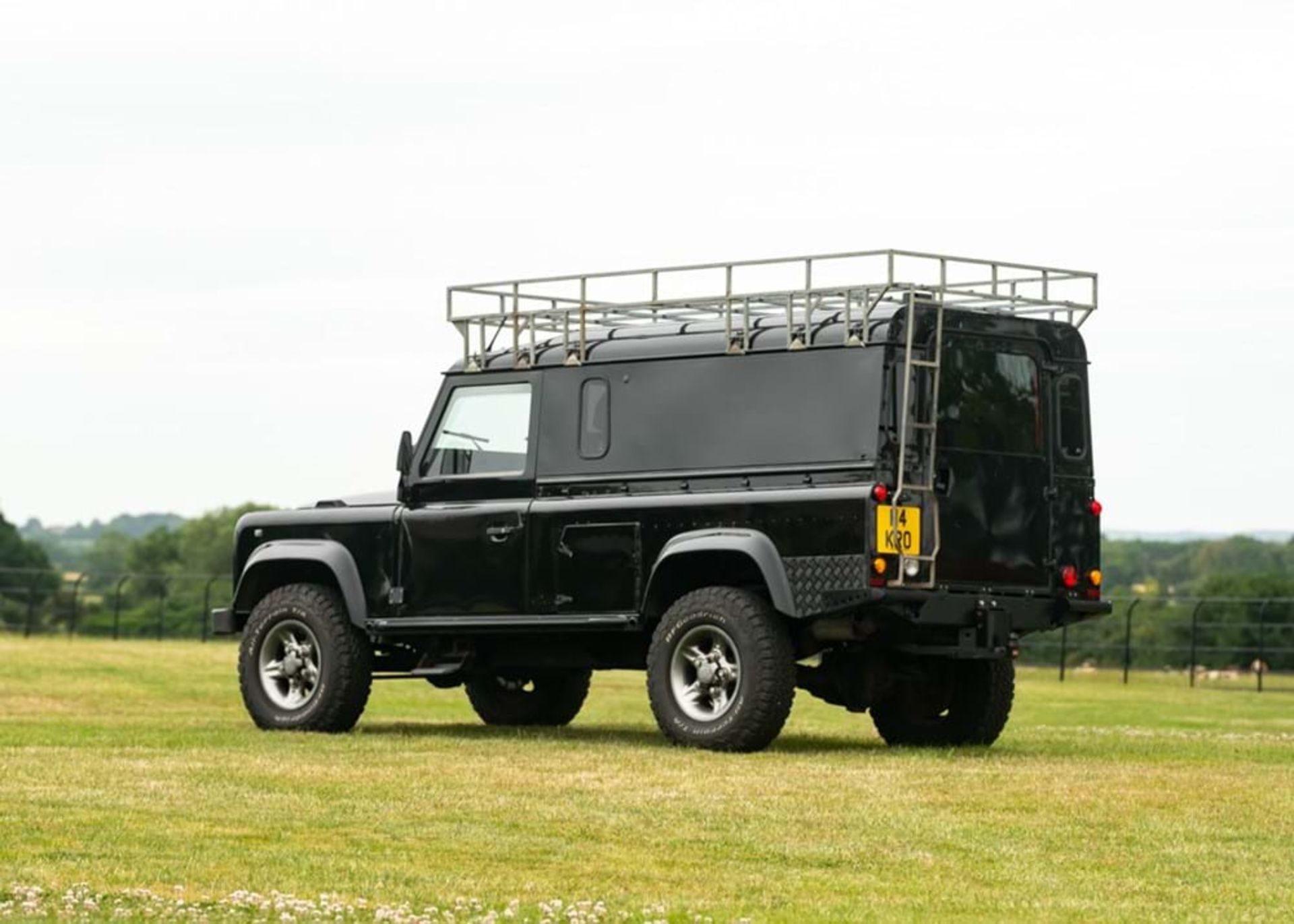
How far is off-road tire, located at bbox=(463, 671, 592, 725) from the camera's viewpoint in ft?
71.4

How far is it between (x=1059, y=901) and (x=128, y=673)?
21949 mm

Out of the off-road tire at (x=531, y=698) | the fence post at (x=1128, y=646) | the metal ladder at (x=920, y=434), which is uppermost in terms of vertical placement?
the metal ladder at (x=920, y=434)

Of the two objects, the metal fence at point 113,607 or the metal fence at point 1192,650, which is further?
the metal fence at point 113,607

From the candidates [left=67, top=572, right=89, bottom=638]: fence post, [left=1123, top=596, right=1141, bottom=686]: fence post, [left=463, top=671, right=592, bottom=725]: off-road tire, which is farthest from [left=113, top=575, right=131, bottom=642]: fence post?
[left=463, top=671, right=592, bottom=725]: off-road tire

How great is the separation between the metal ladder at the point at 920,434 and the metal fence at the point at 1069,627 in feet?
70.8

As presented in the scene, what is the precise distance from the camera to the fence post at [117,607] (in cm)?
4722

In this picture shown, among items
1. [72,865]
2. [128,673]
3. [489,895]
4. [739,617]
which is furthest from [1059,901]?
[128,673]

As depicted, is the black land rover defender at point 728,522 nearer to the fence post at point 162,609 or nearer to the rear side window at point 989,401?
the rear side window at point 989,401

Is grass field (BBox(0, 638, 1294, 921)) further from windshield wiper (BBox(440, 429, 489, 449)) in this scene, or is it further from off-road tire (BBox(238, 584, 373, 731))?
windshield wiper (BBox(440, 429, 489, 449))

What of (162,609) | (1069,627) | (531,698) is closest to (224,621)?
(531,698)

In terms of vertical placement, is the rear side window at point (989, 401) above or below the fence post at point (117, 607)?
above

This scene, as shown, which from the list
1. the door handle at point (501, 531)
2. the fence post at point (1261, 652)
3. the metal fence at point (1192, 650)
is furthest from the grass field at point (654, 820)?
the metal fence at point (1192, 650)

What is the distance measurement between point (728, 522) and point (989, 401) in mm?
2001

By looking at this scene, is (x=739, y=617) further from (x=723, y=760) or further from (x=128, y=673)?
(x=128, y=673)
